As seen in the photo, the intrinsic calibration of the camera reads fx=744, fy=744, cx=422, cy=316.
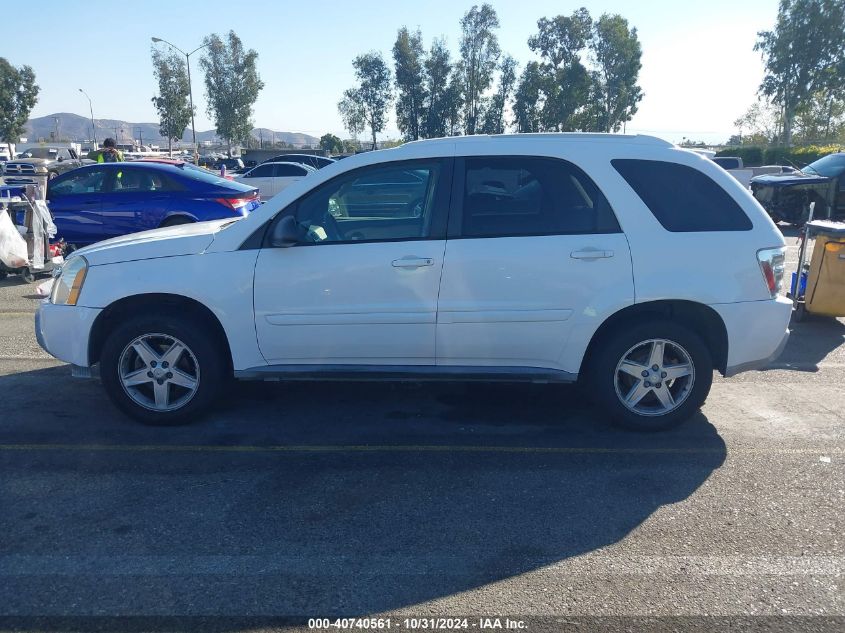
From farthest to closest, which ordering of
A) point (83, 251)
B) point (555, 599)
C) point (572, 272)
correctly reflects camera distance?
point (83, 251)
point (572, 272)
point (555, 599)

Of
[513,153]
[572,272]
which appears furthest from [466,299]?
[513,153]

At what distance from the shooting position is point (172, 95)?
58094 mm

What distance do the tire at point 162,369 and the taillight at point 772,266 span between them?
11.9ft

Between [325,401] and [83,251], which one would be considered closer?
[83,251]

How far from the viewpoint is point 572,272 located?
4.75m

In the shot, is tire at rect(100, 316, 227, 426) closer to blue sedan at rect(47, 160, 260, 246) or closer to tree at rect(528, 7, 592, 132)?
blue sedan at rect(47, 160, 260, 246)

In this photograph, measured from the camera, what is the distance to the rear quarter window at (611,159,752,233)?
4.85m

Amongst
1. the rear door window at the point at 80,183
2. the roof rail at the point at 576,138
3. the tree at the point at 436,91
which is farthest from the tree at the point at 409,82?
the roof rail at the point at 576,138

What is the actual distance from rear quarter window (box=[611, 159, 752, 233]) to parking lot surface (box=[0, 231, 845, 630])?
1432 millimetres

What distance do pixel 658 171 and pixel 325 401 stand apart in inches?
115

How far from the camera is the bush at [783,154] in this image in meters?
32.7

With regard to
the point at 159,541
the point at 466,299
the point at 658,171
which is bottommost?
the point at 159,541

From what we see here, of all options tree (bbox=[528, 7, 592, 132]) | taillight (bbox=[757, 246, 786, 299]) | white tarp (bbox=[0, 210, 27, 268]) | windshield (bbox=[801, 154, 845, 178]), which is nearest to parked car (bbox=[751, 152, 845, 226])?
windshield (bbox=[801, 154, 845, 178])

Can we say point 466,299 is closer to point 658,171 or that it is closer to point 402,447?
point 402,447
